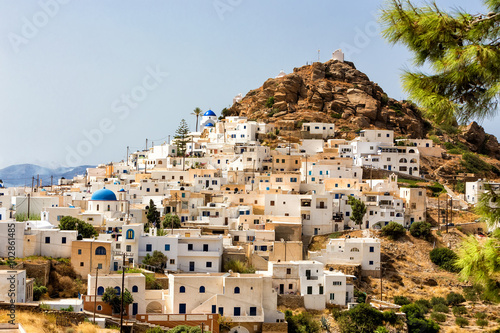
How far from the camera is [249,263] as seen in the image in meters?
32.1

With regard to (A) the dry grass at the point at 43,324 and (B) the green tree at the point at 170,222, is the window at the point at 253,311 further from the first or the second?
(B) the green tree at the point at 170,222

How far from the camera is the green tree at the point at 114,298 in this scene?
24.5 meters

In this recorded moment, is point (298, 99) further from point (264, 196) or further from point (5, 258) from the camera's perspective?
point (5, 258)

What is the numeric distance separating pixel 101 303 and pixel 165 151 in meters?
33.9

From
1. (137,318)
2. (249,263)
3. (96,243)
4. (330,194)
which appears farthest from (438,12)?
(330,194)

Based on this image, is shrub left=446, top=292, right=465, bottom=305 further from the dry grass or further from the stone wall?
the dry grass

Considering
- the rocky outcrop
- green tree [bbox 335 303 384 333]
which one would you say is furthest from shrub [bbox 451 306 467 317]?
the rocky outcrop

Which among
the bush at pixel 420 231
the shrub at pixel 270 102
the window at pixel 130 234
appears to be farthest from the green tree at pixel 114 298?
the shrub at pixel 270 102

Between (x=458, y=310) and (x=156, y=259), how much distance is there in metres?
15.8

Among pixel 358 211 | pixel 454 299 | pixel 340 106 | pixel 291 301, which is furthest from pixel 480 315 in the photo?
pixel 340 106

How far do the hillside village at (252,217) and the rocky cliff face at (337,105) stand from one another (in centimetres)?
22

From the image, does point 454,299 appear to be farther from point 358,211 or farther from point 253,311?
point 253,311

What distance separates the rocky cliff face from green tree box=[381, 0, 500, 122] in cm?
5688

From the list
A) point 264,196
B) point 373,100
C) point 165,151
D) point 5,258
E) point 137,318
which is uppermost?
point 373,100
